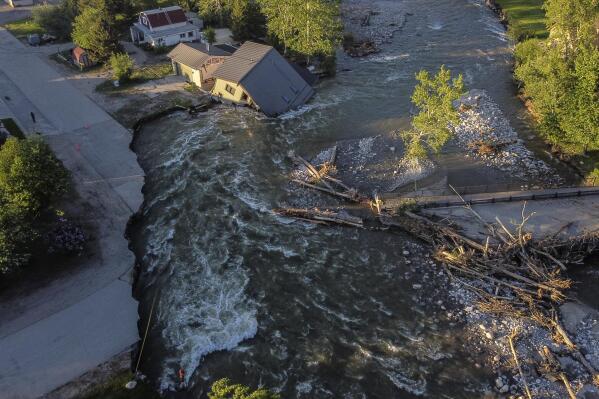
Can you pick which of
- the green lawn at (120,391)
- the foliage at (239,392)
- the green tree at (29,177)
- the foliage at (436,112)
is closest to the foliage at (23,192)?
the green tree at (29,177)

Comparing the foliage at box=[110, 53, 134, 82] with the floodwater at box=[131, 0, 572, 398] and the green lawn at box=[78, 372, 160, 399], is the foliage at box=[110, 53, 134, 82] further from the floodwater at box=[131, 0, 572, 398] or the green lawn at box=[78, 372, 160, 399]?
the green lawn at box=[78, 372, 160, 399]

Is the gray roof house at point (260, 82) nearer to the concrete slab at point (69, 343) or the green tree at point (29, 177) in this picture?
the green tree at point (29, 177)

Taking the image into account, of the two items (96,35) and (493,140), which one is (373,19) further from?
(96,35)

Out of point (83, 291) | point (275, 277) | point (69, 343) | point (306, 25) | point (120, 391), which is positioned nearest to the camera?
point (120, 391)

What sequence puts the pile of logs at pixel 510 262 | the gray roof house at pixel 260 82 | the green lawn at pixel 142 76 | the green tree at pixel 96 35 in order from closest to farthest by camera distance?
the pile of logs at pixel 510 262
the gray roof house at pixel 260 82
the green lawn at pixel 142 76
the green tree at pixel 96 35

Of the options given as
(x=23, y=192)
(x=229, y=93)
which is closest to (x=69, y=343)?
(x=23, y=192)

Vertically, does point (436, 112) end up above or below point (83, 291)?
above

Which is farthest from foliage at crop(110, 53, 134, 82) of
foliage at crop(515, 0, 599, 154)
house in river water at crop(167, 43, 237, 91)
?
foliage at crop(515, 0, 599, 154)
